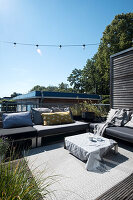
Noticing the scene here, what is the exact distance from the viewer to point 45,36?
511cm

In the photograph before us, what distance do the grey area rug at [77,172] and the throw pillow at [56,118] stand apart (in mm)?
796

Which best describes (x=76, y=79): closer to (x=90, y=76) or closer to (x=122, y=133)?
(x=90, y=76)

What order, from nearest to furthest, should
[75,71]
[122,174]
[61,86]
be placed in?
[122,174] < [75,71] < [61,86]

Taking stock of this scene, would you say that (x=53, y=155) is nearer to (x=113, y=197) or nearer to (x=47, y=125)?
(x=47, y=125)

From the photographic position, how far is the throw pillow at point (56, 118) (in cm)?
311

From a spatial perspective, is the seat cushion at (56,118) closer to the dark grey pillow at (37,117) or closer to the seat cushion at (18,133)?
the dark grey pillow at (37,117)

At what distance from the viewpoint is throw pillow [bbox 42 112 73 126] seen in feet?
10.2

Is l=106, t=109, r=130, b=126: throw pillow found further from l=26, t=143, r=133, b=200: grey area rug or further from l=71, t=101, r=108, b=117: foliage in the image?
l=71, t=101, r=108, b=117: foliage

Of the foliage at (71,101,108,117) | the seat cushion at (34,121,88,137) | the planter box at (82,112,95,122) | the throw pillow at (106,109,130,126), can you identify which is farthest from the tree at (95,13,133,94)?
the seat cushion at (34,121,88,137)

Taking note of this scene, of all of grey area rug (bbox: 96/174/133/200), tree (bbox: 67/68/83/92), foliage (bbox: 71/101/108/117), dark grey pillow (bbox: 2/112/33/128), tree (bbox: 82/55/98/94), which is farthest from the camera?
tree (bbox: 67/68/83/92)

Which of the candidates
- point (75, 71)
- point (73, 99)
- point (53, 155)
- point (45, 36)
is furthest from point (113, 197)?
point (75, 71)

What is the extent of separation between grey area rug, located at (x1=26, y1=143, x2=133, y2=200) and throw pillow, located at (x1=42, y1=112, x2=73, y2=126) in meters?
0.80

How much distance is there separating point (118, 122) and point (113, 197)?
222 cm

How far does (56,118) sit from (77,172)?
1.71m
